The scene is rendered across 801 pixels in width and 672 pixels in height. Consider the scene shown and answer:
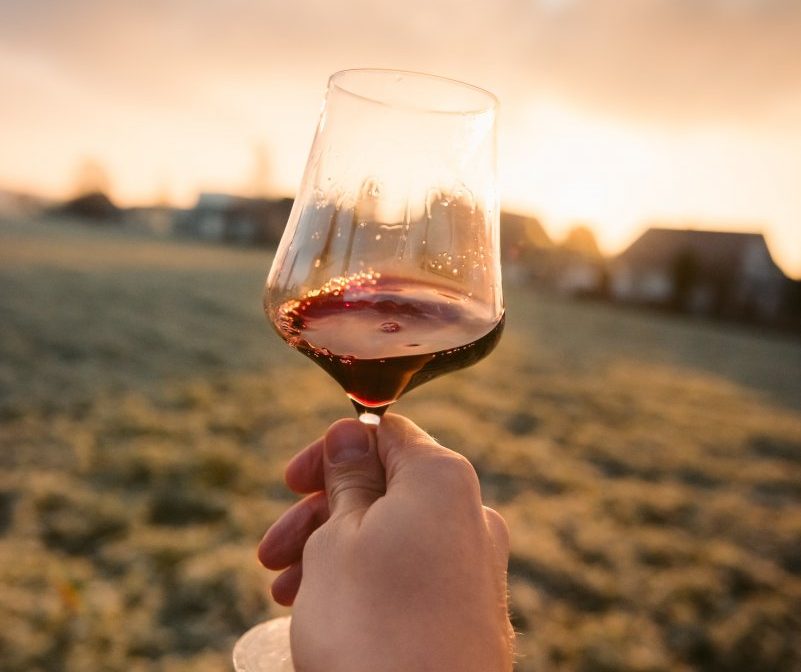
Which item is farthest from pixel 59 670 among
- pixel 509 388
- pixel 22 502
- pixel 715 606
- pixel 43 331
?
pixel 509 388

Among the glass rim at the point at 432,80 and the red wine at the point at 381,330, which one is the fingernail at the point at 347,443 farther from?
the glass rim at the point at 432,80

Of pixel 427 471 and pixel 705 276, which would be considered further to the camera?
pixel 705 276

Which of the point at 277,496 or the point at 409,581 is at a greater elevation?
the point at 409,581

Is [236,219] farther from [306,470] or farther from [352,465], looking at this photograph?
[352,465]

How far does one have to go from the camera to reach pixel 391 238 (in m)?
1.39

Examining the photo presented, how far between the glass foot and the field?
1.06 m

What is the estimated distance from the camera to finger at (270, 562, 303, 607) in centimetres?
185

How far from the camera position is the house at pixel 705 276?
3272 centimetres

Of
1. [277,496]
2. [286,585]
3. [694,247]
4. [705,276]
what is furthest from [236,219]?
[286,585]

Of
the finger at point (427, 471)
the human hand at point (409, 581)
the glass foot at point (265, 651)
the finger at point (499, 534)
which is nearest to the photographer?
the human hand at point (409, 581)

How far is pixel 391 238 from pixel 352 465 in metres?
0.51

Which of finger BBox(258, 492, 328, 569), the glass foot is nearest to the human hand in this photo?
the glass foot

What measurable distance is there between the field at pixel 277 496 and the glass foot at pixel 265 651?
1057 millimetres

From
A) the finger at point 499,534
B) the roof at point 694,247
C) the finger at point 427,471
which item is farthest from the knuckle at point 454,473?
the roof at point 694,247
